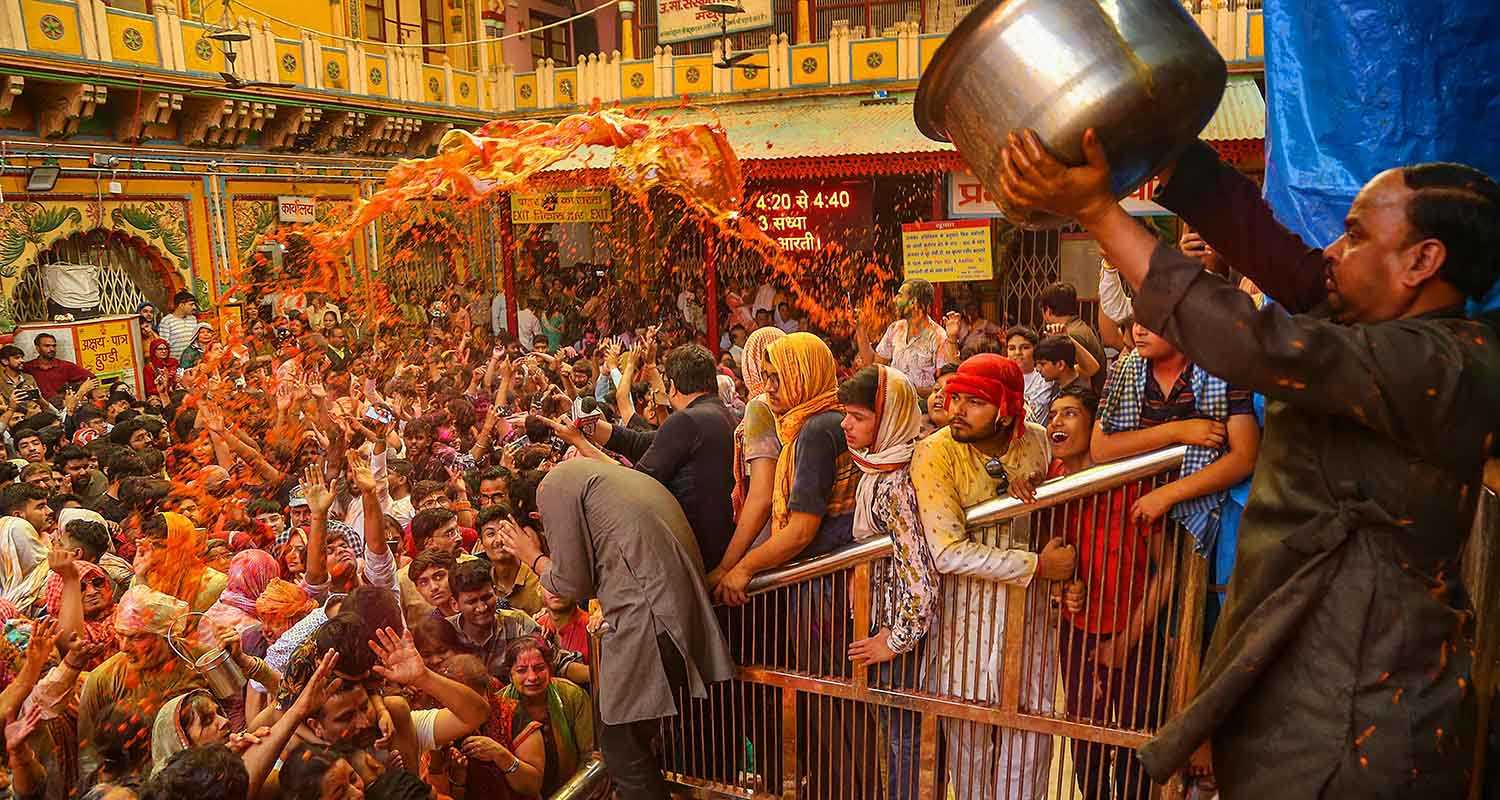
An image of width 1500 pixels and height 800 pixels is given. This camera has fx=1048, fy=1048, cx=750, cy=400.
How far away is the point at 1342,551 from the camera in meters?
1.57

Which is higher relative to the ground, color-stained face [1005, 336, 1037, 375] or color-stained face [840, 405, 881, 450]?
color-stained face [840, 405, 881, 450]

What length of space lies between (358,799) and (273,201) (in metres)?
12.8

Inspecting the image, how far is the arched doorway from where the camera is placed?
37.6 feet

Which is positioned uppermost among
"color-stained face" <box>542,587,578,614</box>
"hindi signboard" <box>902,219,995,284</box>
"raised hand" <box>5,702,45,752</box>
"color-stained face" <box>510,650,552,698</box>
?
"hindi signboard" <box>902,219,995,284</box>

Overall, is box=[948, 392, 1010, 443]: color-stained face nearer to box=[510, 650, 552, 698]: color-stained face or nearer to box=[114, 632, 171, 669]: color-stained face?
box=[510, 650, 552, 698]: color-stained face

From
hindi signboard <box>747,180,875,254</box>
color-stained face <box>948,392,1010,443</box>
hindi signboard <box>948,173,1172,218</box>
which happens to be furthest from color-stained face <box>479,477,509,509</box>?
hindi signboard <box>747,180,875,254</box>

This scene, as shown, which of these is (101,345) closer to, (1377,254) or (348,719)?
(348,719)

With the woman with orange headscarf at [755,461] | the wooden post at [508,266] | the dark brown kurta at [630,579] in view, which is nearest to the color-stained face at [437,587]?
the dark brown kurta at [630,579]

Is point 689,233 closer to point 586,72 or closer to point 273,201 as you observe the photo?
point 586,72

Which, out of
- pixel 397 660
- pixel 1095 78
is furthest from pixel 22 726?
pixel 1095 78

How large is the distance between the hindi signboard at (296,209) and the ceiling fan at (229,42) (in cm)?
171

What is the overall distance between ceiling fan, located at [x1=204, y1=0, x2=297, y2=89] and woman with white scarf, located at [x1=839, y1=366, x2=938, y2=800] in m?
11.2

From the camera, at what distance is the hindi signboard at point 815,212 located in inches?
546

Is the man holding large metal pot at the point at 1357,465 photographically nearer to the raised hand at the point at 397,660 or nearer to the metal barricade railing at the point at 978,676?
the metal barricade railing at the point at 978,676
